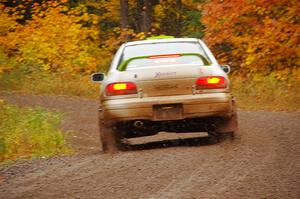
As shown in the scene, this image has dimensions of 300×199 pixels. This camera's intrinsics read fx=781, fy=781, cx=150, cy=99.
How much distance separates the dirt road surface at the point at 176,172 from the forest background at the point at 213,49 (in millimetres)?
9188

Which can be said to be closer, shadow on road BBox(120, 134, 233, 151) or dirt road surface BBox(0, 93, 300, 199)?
dirt road surface BBox(0, 93, 300, 199)

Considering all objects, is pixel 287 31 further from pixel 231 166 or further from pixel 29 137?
pixel 231 166

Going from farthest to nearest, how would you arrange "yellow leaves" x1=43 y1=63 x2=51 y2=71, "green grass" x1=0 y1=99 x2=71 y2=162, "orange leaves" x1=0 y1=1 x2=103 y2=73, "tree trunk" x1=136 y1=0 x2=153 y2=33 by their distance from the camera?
"tree trunk" x1=136 y1=0 x2=153 y2=33
"orange leaves" x1=0 y1=1 x2=103 y2=73
"yellow leaves" x1=43 y1=63 x2=51 y2=71
"green grass" x1=0 y1=99 x2=71 y2=162

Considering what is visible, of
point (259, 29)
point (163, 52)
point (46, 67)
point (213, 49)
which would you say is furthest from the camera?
point (213, 49)

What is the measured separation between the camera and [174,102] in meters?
10.1

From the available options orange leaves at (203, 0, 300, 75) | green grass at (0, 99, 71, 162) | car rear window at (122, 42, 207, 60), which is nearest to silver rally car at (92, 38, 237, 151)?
car rear window at (122, 42, 207, 60)

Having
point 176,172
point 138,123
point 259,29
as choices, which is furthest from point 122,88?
point 259,29

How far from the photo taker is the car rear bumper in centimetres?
1007

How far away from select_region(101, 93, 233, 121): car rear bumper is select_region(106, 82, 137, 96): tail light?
0.11 m

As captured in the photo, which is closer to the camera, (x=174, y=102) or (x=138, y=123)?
(x=174, y=102)

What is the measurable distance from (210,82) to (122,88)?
1.15m

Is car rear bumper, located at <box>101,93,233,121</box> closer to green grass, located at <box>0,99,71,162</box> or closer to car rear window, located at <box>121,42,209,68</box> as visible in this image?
car rear window, located at <box>121,42,209,68</box>

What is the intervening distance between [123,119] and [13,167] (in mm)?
1561

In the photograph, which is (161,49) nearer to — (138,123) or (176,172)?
(138,123)
